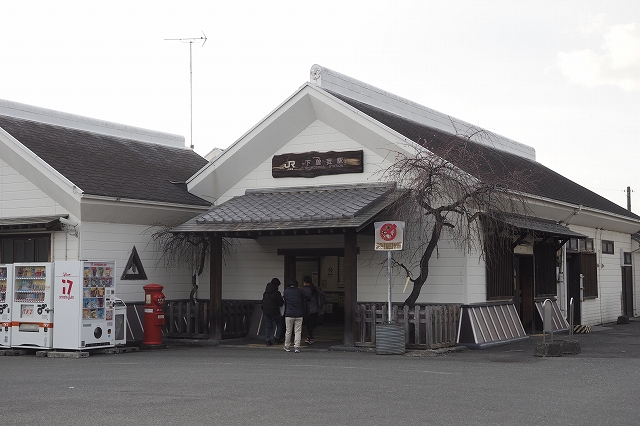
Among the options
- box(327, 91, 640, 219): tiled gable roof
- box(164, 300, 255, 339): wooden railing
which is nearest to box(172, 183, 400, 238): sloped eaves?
box(327, 91, 640, 219): tiled gable roof

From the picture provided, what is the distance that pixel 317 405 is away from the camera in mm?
10453

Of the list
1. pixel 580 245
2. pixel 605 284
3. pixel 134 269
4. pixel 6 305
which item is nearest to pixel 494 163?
pixel 580 245

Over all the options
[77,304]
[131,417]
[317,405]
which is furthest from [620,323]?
[131,417]

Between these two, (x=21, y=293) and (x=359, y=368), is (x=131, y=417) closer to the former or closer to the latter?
(x=359, y=368)

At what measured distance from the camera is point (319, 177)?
69.4 feet

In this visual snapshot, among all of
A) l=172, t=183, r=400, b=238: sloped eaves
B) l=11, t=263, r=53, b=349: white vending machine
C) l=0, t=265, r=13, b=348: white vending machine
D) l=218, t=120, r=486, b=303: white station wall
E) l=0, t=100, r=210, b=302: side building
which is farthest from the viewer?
l=0, t=100, r=210, b=302: side building

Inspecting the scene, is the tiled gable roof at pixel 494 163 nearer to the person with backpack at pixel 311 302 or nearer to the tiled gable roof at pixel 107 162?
the person with backpack at pixel 311 302

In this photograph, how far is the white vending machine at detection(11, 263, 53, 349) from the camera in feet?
58.7

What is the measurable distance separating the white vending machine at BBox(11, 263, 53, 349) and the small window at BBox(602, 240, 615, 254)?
18.7 m

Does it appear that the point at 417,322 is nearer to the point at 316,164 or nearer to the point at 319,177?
the point at 319,177

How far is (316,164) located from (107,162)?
18.3 feet

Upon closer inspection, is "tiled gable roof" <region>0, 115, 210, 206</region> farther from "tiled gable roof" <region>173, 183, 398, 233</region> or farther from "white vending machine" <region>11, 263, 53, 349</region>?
"white vending machine" <region>11, 263, 53, 349</region>

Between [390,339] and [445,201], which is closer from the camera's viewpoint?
[390,339]

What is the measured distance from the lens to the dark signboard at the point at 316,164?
20.6 m
